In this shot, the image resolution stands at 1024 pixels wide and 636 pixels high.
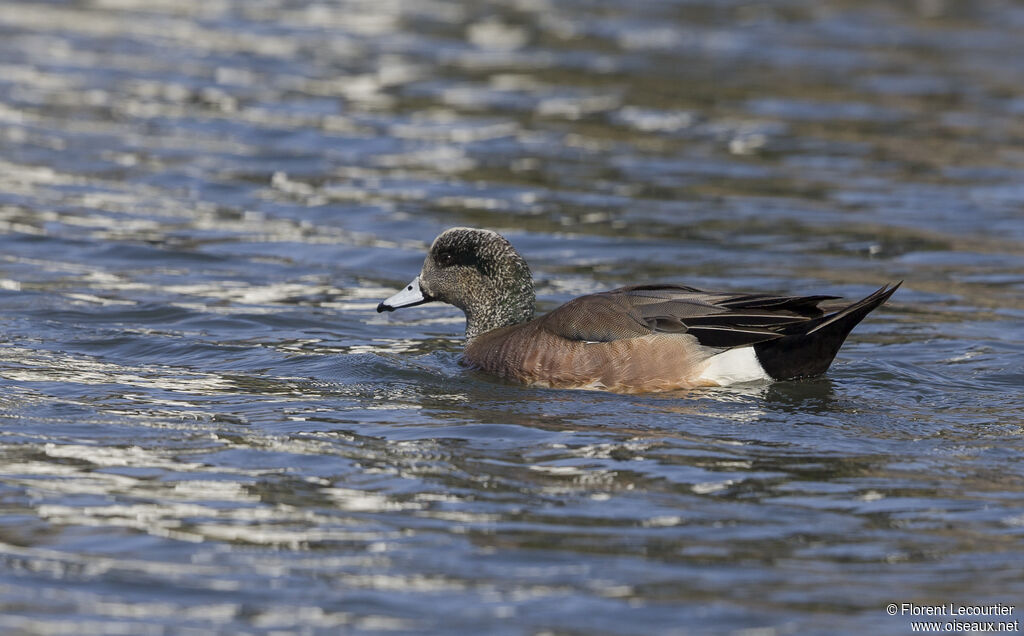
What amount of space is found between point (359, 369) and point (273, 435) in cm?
124

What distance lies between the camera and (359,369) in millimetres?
7438

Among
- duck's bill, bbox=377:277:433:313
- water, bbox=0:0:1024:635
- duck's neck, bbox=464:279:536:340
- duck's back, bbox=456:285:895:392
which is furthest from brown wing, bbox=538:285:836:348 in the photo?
duck's bill, bbox=377:277:433:313

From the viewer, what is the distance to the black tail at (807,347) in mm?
6785

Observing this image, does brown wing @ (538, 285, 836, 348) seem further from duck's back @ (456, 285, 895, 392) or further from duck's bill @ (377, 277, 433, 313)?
duck's bill @ (377, 277, 433, 313)

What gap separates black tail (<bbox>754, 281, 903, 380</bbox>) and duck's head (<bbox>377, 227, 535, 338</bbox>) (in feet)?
4.64

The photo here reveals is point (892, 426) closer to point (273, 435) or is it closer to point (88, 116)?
point (273, 435)

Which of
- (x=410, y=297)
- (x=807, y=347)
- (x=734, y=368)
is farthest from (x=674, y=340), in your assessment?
(x=410, y=297)

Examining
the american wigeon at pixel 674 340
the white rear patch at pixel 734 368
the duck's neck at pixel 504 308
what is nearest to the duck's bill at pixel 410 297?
the duck's neck at pixel 504 308

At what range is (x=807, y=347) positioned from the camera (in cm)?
691

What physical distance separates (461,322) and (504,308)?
137 cm

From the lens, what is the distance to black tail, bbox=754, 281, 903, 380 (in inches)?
267

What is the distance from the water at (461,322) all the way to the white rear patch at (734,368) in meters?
0.08

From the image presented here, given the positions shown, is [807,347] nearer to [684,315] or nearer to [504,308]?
[684,315]

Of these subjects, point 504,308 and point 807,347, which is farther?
point 504,308
